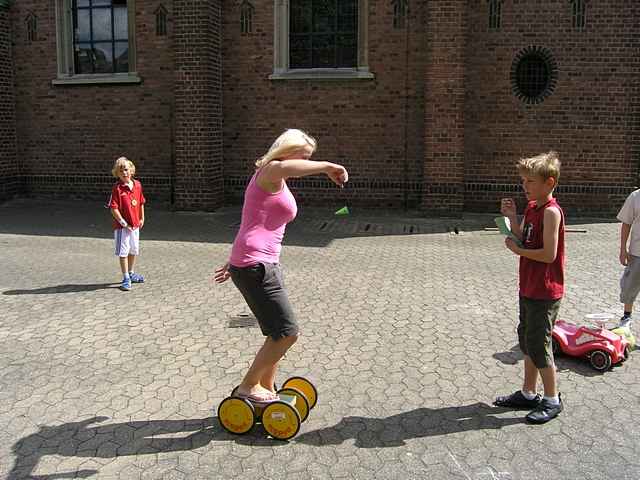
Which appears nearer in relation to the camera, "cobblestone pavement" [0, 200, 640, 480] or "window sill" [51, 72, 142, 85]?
"cobblestone pavement" [0, 200, 640, 480]

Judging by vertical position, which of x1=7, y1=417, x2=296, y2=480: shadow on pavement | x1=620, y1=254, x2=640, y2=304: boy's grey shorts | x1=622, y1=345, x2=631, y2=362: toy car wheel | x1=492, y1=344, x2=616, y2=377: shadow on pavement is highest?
x1=620, y1=254, x2=640, y2=304: boy's grey shorts

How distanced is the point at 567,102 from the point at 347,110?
14.6ft

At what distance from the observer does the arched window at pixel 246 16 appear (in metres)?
13.8

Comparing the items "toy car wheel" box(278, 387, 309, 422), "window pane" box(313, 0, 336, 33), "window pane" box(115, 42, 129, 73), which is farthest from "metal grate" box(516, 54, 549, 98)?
"toy car wheel" box(278, 387, 309, 422)

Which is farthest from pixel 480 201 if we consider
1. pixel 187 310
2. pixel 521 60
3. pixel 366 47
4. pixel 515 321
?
pixel 187 310

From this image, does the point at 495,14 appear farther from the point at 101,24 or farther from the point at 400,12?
the point at 101,24

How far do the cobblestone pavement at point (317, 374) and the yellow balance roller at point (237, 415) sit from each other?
0.26 feet

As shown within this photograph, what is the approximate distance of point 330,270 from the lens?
8.62m

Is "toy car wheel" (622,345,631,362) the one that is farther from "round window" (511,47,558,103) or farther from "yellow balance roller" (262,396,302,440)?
"round window" (511,47,558,103)

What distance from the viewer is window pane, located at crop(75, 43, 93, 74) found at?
1503 cm

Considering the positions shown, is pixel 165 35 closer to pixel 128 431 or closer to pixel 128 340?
pixel 128 340

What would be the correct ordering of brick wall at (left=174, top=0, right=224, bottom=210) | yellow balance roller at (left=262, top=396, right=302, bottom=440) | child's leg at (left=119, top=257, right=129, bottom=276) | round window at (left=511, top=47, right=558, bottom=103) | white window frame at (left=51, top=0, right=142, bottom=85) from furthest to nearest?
1. white window frame at (left=51, top=0, right=142, bottom=85)
2. brick wall at (left=174, top=0, right=224, bottom=210)
3. round window at (left=511, top=47, right=558, bottom=103)
4. child's leg at (left=119, top=257, right=129, bottom=276)
5. yellow balance roller at (left=262, top=396, right=302, bottom=440)

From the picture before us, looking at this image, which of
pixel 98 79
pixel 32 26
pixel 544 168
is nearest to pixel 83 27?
pixel 32 26

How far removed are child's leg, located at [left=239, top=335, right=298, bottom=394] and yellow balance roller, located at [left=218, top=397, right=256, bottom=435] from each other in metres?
0.11
